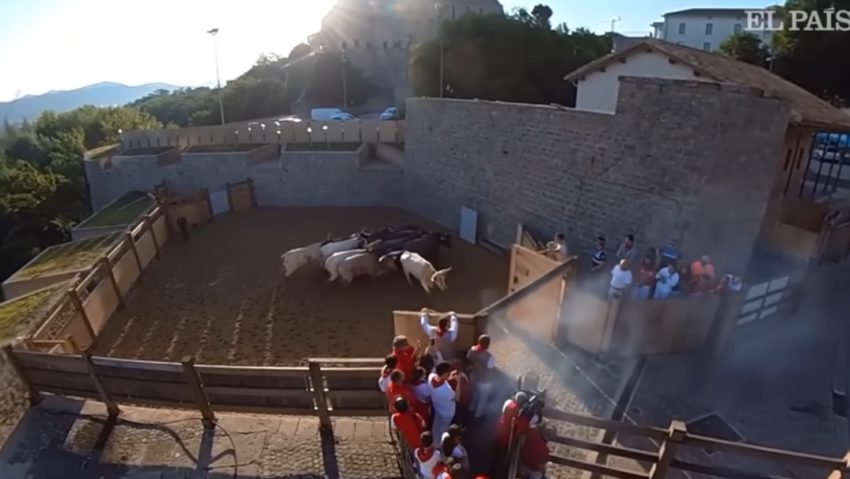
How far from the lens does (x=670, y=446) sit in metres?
4.21

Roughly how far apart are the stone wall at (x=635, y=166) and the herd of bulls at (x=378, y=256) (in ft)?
8.31

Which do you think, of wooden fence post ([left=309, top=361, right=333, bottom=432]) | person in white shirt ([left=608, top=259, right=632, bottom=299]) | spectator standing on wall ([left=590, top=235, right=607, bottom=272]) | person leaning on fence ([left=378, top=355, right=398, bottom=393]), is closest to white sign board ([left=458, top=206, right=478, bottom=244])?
spectator standing on wall ([left=590, top=235, right=607, bottom=272])

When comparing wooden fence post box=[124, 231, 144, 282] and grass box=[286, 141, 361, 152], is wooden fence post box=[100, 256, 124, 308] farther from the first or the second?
grass box=[286, 141, 361, 152]

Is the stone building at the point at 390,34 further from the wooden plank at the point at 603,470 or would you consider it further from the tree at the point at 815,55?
the wooden plank at the point at 603,470

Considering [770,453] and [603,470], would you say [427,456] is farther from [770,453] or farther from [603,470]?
[770,453]

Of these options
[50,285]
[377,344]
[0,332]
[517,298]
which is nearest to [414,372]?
[517,298]

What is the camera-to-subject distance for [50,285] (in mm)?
13336

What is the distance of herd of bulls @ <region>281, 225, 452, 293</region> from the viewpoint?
1245 cm

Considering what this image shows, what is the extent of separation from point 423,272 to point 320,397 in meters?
6.60

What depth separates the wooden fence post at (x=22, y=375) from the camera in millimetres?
6496

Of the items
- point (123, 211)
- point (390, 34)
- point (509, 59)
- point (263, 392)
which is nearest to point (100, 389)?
point (263, 392)

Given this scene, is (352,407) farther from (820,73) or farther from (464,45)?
(820,73)

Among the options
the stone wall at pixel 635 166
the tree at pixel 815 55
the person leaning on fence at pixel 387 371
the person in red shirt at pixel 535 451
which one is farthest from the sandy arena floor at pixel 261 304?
the tree at pixel 815 55

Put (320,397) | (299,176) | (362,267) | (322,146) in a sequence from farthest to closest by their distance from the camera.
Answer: (322,146) < (299,176) < (362,267) < (320,397)
